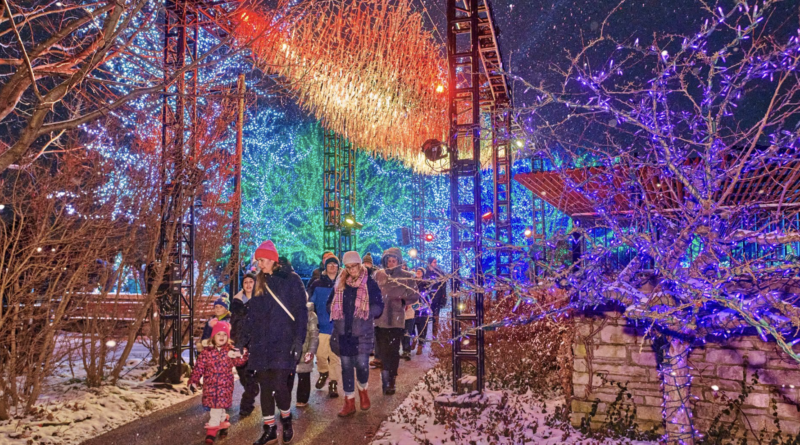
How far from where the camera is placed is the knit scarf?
24.1ft

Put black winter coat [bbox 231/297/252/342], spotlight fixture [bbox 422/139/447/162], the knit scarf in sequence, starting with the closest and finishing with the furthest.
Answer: black winter coat [bbox 231/297/252/342] → the knit scarf → spotlight fixture [bbox 422/139/447/162]

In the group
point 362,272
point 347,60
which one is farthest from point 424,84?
point 362,272

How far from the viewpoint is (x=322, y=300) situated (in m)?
8.53

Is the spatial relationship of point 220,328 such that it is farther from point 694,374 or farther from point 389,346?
point 694,374

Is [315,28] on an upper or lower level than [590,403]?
upper

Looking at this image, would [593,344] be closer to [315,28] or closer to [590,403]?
[590,403]

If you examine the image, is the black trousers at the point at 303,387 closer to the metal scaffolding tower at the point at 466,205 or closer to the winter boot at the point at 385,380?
the winter boot at the point at 385,380

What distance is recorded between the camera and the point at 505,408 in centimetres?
715

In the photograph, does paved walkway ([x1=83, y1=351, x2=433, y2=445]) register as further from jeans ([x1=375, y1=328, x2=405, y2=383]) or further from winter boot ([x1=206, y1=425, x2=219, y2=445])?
jeans ([x1=375, y1=328, x2=405, y2=383])

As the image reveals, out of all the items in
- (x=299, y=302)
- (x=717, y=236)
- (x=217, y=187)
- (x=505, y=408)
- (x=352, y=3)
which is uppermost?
A: (x=352, y=3)

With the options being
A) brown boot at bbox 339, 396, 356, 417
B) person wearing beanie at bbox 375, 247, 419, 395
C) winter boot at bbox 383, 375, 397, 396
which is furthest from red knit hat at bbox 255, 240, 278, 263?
winter boot at bbox 383, 375, 397, 396

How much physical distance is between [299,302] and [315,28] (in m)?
7.59

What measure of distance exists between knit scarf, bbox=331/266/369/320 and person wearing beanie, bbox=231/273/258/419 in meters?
1.09

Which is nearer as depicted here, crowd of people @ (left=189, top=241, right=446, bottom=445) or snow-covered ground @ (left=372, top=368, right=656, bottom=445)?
→ crowd of people @ (left=189, top=241, right=446, bottom=445)
